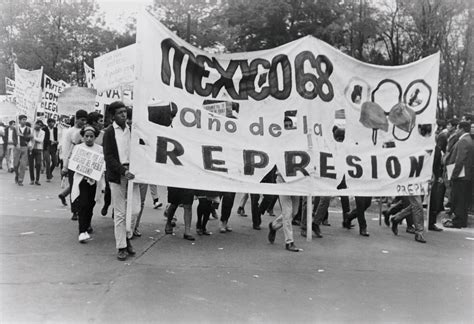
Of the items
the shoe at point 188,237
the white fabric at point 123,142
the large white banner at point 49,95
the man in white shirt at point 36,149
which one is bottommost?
the shoe at point 188,237

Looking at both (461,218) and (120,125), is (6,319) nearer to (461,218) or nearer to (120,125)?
(120,125)

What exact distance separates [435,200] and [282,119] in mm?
3845

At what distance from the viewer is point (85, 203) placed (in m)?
7.59

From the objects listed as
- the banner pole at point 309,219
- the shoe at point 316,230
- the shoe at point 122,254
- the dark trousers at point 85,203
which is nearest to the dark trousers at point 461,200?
the shoe at point 316,230

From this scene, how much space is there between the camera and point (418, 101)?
29.0 feet

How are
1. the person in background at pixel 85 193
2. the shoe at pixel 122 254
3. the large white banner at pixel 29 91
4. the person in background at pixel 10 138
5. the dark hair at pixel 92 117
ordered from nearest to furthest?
the shoe at pixel 122 254, the person in background at pixel 85 193, the dark hair at pixel 92 117, the person in background at pixel 10 138, the large white banner at pixel 29 91

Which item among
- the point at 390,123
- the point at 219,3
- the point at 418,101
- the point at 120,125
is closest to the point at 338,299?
the point at 120,125

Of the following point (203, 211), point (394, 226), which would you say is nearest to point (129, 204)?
point (203, 211)

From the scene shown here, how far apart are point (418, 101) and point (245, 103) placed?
3.10 meters

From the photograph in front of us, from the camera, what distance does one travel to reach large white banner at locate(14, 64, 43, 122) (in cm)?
1755

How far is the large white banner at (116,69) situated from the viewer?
1125cm

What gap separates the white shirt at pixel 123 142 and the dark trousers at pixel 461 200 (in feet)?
21.6

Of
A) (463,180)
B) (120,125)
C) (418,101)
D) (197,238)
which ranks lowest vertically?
(197,238)

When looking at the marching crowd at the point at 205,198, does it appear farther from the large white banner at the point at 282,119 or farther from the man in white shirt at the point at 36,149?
the man in white shirt at the point at 36,149
